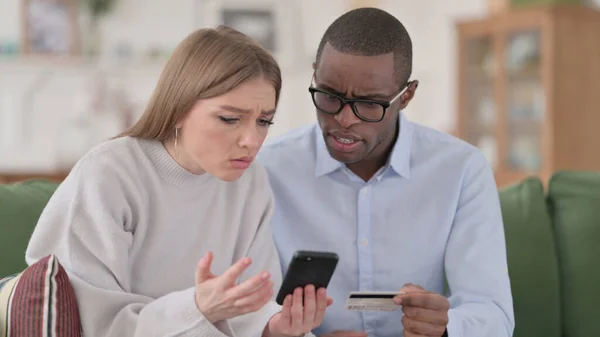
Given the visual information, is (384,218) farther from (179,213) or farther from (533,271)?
(179,213)

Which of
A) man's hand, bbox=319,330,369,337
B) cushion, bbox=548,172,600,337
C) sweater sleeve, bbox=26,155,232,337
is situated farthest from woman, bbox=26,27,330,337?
cushion, bbox=548,172,600,337

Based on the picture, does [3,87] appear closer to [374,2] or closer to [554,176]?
[374,2]

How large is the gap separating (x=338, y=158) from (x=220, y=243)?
34cm

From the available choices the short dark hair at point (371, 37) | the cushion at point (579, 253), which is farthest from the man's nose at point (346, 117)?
the cushion at point (579, 253)

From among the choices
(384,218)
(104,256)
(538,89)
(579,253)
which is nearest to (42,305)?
(104,256)

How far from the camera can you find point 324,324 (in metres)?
2.13

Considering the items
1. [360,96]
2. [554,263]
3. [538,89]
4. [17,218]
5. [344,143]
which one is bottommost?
[538,89]

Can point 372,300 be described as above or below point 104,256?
below

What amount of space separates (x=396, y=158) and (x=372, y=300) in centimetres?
46

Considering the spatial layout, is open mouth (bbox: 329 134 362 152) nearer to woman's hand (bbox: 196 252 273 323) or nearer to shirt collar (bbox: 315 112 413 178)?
shirt collar (bbox: 315 112 413 178)

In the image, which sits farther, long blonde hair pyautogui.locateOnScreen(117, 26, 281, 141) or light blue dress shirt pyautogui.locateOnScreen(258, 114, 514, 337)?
light blue dress shirt pyautogui.locateOnScreen(258, 114, 514, 337)

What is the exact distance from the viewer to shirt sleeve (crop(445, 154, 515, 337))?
1.99 m

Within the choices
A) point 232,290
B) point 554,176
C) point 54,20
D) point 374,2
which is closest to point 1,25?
point 54,20

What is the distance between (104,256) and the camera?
64.9 inches
